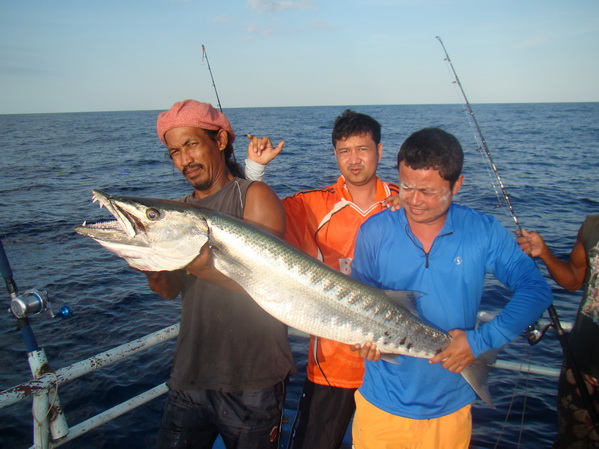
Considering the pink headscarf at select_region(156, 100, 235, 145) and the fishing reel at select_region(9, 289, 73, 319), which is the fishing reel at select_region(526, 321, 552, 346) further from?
the fishing reel at select_region(9, 289, 73, 319)

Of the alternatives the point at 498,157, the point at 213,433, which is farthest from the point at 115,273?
the point at 498,157

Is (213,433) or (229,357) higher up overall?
(229,357)

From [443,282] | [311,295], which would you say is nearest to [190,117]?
[311,295]

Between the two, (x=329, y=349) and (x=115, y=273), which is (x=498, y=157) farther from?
(x=329, y=349)

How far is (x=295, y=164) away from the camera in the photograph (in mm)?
29094

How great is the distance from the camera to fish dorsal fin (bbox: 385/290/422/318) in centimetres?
287

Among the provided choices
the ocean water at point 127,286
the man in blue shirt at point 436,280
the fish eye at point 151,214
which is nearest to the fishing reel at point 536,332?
the man in blue shirt at point 436,280

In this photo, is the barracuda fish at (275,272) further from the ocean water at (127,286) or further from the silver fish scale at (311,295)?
the ocean water at (127,286)

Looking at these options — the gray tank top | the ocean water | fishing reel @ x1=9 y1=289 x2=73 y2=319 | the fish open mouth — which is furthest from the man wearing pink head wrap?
the ocean water

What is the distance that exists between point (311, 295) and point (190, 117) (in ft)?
5.03

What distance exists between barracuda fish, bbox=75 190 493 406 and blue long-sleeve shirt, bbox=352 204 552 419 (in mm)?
121

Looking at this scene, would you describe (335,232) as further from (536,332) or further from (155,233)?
(536,332)

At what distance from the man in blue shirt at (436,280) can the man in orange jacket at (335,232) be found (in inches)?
20.7

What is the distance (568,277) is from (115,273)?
11.4 meters
